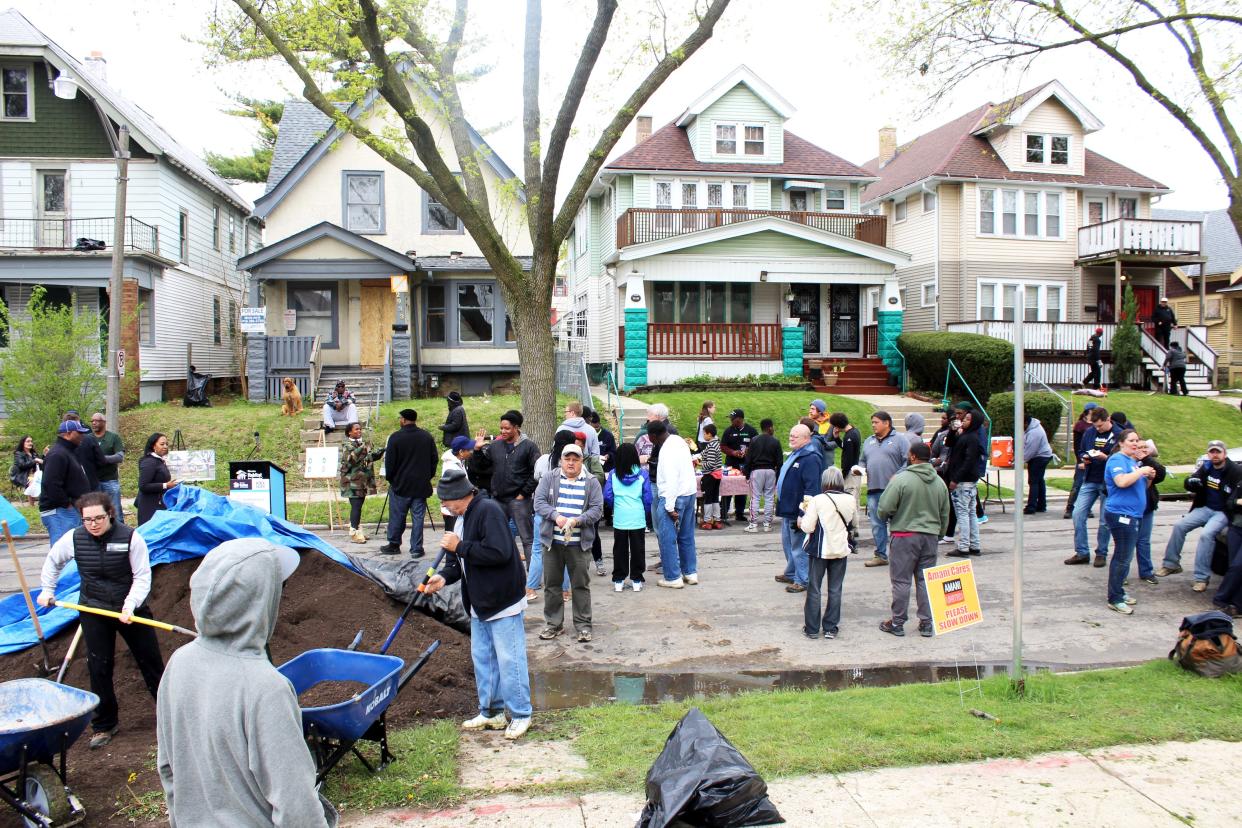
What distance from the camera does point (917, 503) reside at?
330 inches

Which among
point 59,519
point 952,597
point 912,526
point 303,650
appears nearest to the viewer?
point 952,597

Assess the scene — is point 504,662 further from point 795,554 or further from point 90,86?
point 90,86

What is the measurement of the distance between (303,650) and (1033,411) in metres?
17.3

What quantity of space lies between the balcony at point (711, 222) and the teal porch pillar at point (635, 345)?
7.71ft

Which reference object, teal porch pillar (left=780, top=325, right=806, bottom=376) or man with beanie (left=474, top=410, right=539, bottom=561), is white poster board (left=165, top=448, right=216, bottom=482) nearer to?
man with beanie (left=474, top=410, right=539, bottom=561)

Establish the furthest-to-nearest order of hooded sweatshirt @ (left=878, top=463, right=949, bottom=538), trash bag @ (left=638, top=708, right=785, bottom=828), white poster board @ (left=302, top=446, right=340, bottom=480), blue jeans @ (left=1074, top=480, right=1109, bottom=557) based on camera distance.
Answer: white poster board @ (left=302, top=446, right=340, bottom=480)
blue jeans @ (left=1074, top=480, right=1109, bottom=557)
hooded sweatshirt @ (left=878, top=463, right=949, bottom=538)
trash bag @ (left=638, top=708, right=785, bottom=828)

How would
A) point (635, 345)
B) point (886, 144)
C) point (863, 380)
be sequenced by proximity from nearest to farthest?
1. point (635, 345)
2. point (863, 380)
3. point (886, 144)

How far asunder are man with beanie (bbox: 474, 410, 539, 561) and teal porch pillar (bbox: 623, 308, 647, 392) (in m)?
13.7

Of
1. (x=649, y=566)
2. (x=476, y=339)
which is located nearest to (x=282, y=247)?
(x=476, y=339)

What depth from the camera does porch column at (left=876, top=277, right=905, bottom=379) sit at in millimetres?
26359

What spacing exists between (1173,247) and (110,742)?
32461mm

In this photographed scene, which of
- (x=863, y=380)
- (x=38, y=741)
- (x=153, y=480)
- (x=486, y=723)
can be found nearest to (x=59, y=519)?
(x=153, y=480)

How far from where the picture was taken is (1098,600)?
31.5 ft

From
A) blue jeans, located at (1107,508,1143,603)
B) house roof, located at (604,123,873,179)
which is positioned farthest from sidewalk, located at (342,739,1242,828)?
house roof, located at (604,123,873,179)
